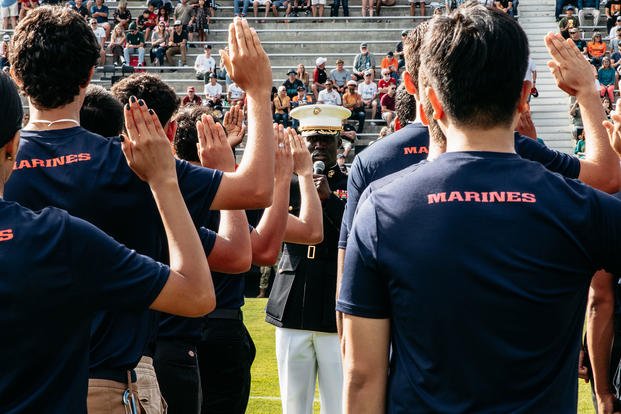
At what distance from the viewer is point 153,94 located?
13.9 feet

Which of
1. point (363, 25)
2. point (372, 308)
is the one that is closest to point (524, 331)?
point (372, 308)

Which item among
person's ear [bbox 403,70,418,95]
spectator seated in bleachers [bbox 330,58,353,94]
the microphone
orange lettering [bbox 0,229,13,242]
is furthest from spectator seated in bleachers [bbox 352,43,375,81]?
orange lettering [bbox 0,229,13,242]

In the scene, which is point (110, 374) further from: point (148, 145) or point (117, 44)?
point (117, 44)

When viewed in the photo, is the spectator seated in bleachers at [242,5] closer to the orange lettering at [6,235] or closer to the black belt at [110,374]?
the black belt at [110,374]

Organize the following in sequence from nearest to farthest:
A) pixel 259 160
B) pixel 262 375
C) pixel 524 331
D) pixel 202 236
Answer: pixel 524 331
pixel 259 160
pixel 202 236
pixel 262 375

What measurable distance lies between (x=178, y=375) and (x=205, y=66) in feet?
91.0

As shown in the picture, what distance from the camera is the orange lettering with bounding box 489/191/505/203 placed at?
8.56ft

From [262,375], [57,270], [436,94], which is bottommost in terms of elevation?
[262,375]

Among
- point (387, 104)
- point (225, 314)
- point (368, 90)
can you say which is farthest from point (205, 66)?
point (225, 314)

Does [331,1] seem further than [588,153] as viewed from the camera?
Yes

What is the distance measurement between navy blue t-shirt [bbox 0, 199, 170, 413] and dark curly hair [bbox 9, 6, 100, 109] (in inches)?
34.0

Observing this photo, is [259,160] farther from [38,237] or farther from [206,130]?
[38,237]

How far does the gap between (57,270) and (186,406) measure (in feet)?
7.09

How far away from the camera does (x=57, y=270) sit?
8.64ft
